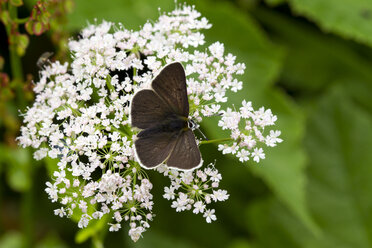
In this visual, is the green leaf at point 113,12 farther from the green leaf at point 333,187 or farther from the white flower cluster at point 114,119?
the green leaf at point 333,187

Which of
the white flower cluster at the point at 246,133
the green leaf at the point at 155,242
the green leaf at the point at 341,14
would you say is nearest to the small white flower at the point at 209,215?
the white flower cluster at the point at 246,133

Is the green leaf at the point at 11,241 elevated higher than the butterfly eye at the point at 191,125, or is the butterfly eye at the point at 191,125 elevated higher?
the butterfly eye at the point at 191,125

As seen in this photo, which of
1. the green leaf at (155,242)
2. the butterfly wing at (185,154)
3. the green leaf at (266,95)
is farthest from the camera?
the green leaf at (155,242)

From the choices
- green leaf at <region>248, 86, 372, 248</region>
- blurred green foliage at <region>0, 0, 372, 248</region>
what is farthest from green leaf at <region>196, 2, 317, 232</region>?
green leaf at <region>248, 86, 372, 248</region>

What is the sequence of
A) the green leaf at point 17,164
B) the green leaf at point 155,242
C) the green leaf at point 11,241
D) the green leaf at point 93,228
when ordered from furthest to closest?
the green leaf at point 11,241, the green leaf at point 155,242, the green leaf at point 17,164, the green leaf at point 93,228

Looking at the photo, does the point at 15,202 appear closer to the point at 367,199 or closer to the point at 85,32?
the point at 85,32

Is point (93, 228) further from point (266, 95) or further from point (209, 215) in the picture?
point (266, 95)

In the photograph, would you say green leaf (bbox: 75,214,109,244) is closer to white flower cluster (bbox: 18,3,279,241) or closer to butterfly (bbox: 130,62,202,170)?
white flower cluster (bbox: 18,3,279,241)
